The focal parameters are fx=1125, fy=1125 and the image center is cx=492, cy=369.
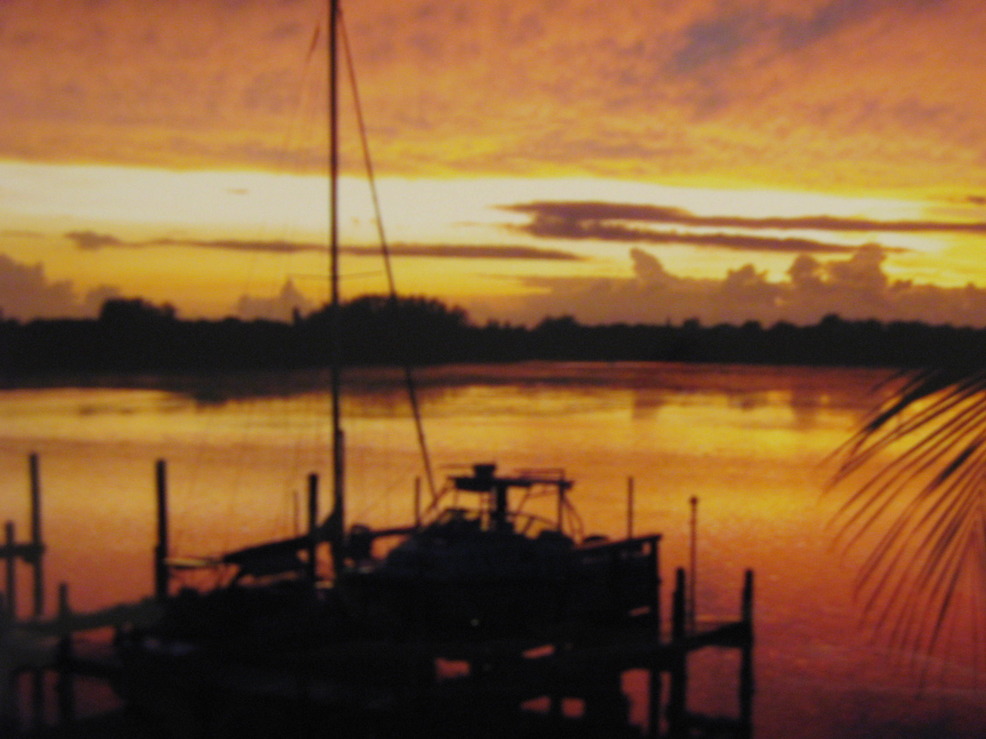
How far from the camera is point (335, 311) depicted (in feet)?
65.4

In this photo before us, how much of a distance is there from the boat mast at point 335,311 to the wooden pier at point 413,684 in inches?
125

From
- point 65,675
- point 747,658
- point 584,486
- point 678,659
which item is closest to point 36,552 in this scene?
point 65,675

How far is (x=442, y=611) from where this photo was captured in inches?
609

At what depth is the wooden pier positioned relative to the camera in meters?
13.5

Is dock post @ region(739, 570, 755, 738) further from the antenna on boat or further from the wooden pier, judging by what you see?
the antenna on boat

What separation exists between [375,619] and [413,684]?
6.52 feet

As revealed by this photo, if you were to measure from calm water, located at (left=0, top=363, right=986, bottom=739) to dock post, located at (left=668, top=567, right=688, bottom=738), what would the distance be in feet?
9.12

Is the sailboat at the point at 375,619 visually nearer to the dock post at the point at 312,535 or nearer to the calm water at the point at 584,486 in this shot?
the dock post at the point at 312,535

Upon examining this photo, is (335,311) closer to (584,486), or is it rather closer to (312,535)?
(312,535)

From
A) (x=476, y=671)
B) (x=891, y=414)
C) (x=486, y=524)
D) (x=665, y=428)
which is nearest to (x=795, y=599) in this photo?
(x=486, y=524)

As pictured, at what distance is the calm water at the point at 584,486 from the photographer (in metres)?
25.5

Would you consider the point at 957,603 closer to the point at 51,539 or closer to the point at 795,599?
the point at 795,599

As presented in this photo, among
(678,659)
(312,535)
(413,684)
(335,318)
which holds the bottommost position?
(678,659)

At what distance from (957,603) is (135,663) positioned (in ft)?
82.9
